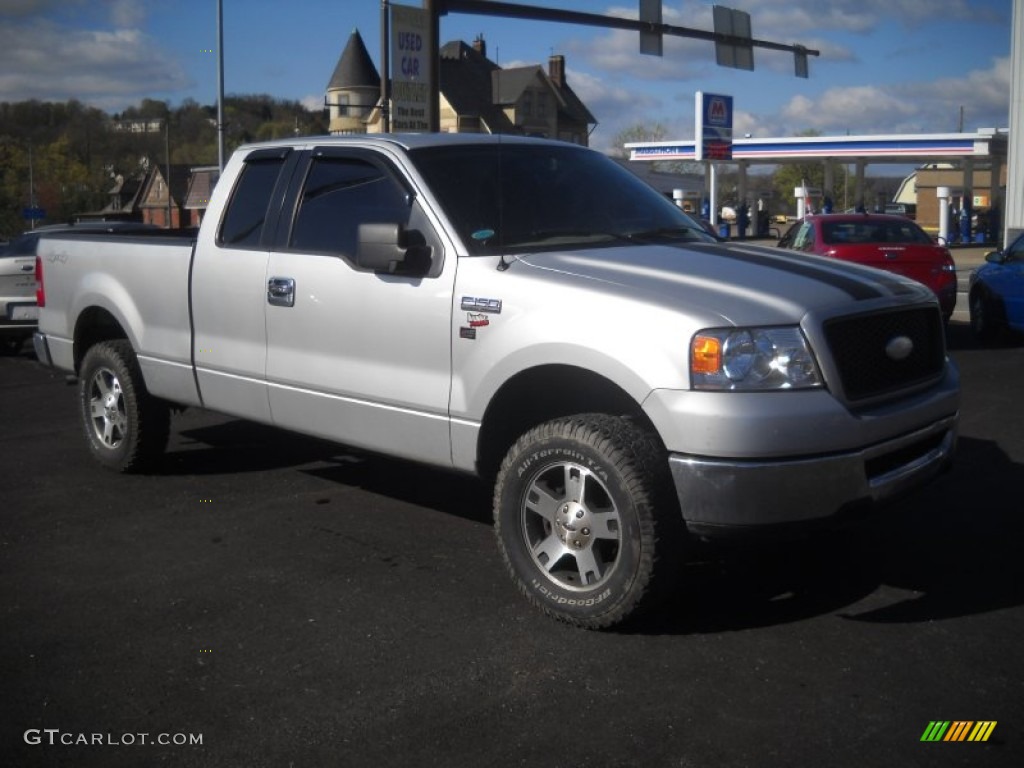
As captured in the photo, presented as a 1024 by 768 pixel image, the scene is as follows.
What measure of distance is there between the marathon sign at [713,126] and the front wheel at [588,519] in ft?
93.9

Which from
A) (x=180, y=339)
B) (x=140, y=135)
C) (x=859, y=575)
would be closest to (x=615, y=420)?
(x=859, y=575)

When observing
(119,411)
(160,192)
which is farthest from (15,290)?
(160,192)

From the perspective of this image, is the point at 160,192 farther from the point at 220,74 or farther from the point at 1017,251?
the point at 1017,251

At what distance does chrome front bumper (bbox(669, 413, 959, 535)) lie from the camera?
13.1 ft

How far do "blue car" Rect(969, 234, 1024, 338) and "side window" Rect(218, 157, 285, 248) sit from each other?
389 inches

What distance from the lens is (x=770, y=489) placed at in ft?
13.1

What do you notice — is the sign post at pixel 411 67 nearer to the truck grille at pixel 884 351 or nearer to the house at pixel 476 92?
the truck grille at pixel 884 351

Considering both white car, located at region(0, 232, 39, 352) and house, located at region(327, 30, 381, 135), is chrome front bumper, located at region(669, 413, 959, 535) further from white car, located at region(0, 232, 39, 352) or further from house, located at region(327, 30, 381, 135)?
house, located at region(327, 30, 381, 135)

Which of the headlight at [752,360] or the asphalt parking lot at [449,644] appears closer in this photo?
the asphalt parking lot at [449,644]

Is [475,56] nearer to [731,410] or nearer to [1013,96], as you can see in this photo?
[1013,96]

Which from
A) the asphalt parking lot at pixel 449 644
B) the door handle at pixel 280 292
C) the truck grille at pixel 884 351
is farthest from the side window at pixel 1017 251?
the door handle at pixel 280 292

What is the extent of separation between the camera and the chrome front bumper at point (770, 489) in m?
3.99

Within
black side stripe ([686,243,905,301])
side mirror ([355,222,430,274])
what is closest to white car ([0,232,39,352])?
side mirror ([355,222,430,274])

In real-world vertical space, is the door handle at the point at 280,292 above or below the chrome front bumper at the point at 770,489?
above
